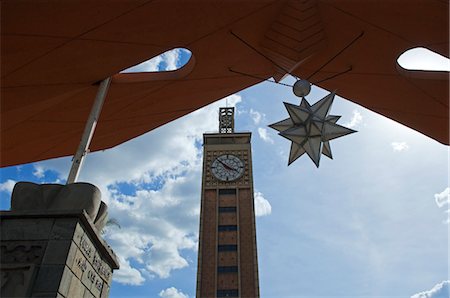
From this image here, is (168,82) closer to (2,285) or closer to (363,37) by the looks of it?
(363,37)

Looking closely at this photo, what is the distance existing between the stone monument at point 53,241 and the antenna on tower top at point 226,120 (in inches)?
1869

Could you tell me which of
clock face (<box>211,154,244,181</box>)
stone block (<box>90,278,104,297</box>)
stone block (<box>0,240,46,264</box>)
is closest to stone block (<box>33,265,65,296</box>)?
stone block (<box>0,240,46,264</box>)

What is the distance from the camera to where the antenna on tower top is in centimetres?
5328

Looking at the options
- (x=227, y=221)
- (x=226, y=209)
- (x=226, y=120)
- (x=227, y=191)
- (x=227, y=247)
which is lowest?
(x=227, y=247)

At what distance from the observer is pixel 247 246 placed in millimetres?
42031

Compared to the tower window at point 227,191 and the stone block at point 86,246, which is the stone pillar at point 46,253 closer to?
the stone block at point 86,246

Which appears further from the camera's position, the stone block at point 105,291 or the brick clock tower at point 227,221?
the brick clock tower at point 227,221

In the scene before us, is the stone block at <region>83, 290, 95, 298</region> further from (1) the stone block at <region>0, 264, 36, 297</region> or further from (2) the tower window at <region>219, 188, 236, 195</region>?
(2) the tower window at <region>219, 188, 236, 195</region>

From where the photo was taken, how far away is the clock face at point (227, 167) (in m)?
46.2

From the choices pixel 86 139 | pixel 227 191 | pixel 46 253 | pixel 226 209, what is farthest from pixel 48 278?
pixel 227 191

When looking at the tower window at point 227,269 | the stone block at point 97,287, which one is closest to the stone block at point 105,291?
the stone block at point 97,287

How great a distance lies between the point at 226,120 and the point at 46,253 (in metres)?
50.1

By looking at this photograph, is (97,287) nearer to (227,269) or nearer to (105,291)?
(105,291)

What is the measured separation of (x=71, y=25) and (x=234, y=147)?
1611 inches
